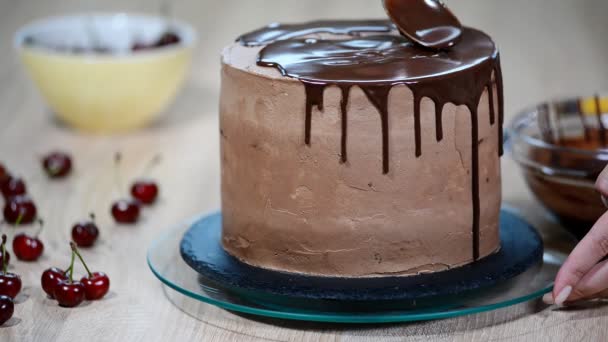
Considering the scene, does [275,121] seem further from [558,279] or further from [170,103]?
[170,103]

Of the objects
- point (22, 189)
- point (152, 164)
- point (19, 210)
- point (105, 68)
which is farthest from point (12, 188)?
point (105, 68)

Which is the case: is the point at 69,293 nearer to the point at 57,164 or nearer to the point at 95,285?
the point at 95,285

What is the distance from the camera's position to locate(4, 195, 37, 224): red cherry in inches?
76.4

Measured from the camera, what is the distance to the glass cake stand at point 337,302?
144 centimetres

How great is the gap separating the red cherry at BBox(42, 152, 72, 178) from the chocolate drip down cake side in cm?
73

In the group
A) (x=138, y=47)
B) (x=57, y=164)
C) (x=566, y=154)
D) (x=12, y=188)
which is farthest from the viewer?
(x=138, y=47)

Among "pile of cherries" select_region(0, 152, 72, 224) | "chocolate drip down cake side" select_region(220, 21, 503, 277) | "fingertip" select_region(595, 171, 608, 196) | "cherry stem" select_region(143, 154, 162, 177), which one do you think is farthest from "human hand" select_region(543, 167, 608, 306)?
"cherry stem" select_region(143, 154, 162, 177)

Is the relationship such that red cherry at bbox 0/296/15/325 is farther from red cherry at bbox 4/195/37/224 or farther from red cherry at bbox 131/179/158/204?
red cherry at bbox 131/179/158/204

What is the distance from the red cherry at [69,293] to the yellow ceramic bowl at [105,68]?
95cm

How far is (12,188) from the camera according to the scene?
81.1 inches

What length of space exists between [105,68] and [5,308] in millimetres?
1038

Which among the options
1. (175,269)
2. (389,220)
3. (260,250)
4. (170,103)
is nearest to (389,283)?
(389,220)

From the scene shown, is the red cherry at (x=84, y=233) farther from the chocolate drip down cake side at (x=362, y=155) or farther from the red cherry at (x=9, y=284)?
the chocolate drip down cake side at (x=362, y=155)

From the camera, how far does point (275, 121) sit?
4.81 ft
